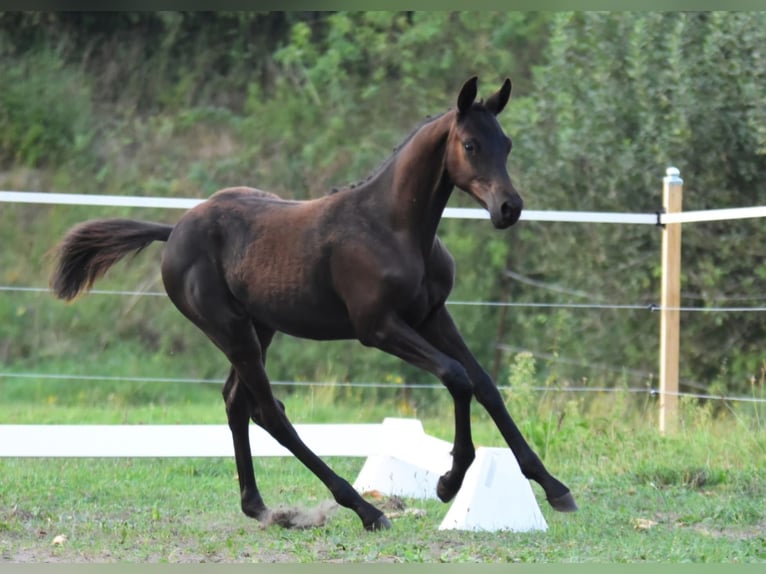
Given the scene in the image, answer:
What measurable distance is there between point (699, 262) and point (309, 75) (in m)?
7.12

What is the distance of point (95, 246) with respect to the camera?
6.19 m

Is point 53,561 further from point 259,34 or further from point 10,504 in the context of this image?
point 259,34

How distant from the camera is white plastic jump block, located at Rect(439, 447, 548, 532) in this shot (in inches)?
205

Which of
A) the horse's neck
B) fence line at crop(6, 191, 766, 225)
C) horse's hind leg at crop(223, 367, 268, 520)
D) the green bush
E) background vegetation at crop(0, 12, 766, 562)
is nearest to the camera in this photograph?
the horse's neck

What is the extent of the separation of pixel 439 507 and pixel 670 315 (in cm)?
276

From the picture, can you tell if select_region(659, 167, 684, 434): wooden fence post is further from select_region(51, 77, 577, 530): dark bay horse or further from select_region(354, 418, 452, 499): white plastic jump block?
select_region(51, 77, 577, 530): dark bay horse

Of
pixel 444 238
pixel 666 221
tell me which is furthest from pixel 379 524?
pixel 444 238

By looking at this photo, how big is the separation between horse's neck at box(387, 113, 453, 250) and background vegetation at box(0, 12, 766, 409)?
3687 mm

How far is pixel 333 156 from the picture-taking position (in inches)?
610

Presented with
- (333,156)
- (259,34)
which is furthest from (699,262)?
(259,34)

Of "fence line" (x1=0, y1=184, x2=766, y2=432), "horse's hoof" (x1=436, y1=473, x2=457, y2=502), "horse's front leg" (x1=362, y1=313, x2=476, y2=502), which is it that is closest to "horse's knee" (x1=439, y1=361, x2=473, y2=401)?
"horse's front leg" (x1=362, y1=313, x2=476, y2=502)

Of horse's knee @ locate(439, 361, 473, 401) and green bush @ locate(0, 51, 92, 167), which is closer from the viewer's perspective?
horse's knee @ locate(439, 361, 473, 401)

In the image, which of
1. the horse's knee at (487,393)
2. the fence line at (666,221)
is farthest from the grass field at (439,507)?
the horse's knee at (487,393)

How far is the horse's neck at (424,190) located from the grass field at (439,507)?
131cm
